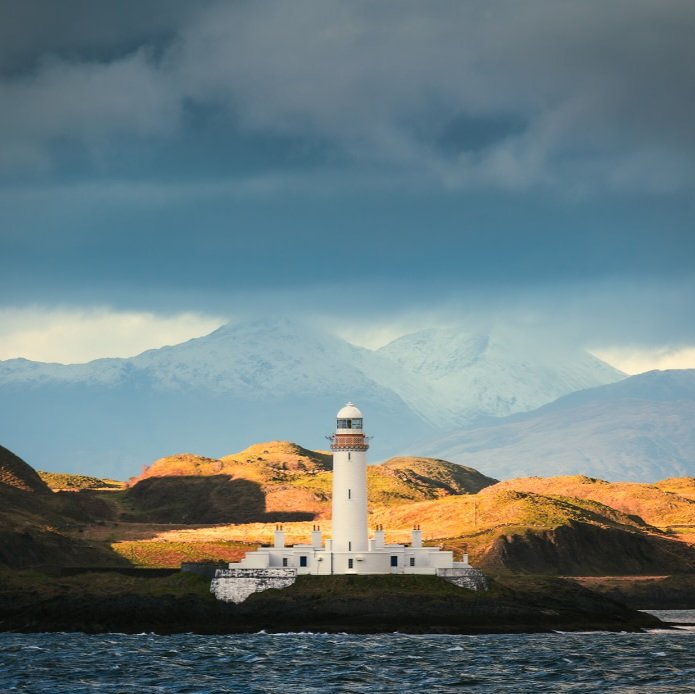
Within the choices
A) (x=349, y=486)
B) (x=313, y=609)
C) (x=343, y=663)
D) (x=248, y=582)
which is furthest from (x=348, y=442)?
(x=343, y=663)

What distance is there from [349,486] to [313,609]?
11.1 m

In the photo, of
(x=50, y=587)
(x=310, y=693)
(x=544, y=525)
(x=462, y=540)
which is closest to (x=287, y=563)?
(x=50, y=587)

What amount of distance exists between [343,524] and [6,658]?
31.1 m

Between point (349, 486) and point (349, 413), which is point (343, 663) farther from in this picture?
point (349, 413)

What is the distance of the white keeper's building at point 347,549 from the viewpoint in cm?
12388

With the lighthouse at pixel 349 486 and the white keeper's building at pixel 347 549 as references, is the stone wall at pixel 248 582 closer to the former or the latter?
the white keeper's building at pixel 347 549

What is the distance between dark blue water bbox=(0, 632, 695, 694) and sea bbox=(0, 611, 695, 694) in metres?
0.07

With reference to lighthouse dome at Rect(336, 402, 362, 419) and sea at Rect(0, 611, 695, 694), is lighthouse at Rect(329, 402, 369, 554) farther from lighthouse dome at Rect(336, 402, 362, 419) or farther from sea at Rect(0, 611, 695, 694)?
sea at Rect(0, 611, 695, 694)

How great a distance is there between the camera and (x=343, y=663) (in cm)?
10056

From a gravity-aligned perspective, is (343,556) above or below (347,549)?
below

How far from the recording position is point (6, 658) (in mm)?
105688

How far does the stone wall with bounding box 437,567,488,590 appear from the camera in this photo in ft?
408

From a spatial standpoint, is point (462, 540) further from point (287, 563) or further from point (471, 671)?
point (471, 671)

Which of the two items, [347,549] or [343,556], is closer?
[343,556]
